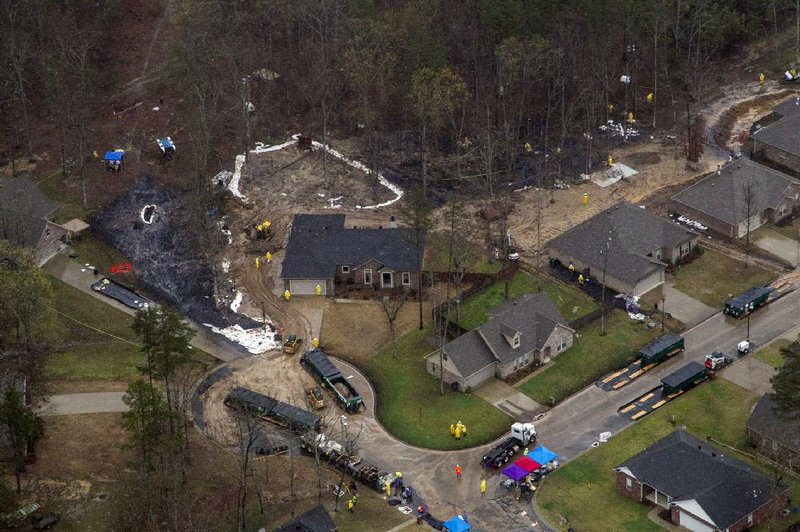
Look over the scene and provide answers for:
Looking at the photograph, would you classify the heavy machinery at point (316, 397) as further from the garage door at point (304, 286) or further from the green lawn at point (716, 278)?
the green lawn at point (716, 278)

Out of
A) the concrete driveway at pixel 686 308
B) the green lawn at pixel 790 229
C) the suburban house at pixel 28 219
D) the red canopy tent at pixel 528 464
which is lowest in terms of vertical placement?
the concrete driveway at pixel 686 308

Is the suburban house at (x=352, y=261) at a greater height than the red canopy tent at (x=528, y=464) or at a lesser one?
greater

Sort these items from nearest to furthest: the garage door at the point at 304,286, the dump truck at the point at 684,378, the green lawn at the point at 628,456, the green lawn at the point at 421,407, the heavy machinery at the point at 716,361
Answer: the green lawn at the point at 628,456
the green lawn at the point at 421,407
the dump truck at the point at 684,378
the heavy machinery at the point at 716,361
the garage door at the point at 304,286

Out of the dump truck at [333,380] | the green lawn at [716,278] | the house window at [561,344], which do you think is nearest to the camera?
the dump truck at [333,380]

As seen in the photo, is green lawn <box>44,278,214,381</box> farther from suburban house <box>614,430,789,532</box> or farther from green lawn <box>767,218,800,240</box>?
green lawn <box>767,218,800,240</box>

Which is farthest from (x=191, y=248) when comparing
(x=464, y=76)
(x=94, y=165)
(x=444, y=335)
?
(x=464, y=76)

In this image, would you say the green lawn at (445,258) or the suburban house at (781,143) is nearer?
the green lawn at (445,258)

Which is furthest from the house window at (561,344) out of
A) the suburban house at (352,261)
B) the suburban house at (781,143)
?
the suburban house at (781,143)
